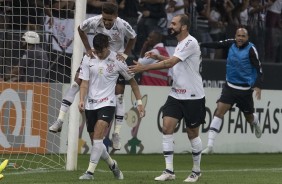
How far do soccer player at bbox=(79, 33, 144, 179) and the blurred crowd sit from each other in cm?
401

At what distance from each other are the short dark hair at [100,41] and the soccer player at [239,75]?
5.79m

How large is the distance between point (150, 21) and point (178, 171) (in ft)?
21.2

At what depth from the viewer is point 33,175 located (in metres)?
15.0

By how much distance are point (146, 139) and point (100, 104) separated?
289 inches

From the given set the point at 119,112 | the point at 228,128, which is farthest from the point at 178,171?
the point at 228,128

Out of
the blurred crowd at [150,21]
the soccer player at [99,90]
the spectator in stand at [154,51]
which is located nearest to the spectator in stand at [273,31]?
the blurred crowd at [150,21]

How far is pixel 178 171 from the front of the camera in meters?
16.6

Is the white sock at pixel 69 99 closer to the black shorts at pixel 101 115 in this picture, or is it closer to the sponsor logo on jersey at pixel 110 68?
the black shorts at pixel 101 115

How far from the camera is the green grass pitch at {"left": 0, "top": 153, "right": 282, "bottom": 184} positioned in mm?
14102

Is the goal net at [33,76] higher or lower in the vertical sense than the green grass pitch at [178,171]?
higher

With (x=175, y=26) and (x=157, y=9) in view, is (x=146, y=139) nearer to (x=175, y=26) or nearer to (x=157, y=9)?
(x=157, y=9)

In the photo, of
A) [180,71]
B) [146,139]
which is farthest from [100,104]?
[146,139]

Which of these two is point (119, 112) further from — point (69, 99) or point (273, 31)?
point (273, 31)

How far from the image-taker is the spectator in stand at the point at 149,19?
22031 mm
